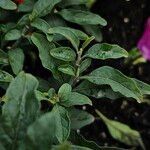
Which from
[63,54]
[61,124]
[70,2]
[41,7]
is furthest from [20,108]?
[70,2]

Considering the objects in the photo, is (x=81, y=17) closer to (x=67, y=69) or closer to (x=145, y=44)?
(x=67, y=69)

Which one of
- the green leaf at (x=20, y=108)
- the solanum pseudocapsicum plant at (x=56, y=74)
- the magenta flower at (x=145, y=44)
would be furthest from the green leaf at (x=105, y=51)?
the magenta flower at (x=145, y=44)

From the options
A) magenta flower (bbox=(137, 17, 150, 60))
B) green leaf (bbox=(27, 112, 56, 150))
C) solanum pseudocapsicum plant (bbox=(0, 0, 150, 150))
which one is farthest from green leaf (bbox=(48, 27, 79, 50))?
magenta flower (bbox=(137, 17, 150, 60))

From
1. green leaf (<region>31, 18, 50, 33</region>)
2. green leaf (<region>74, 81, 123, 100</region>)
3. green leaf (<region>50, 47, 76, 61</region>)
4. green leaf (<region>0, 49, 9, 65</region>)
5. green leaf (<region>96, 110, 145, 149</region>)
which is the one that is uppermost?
green leaf (<region>31, 18, 50, 33</region>)

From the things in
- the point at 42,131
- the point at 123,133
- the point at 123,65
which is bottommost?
the point at 123,133

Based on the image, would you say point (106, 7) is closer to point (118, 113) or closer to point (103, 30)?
point (103, 30)

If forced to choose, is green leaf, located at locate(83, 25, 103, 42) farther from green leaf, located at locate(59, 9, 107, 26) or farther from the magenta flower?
the magenta flower

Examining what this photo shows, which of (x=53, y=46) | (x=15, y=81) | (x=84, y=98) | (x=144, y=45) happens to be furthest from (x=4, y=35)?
(x=144, y=45)

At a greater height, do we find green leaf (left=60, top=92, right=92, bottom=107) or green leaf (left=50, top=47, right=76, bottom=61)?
green leaf (left=50, top=47, right=76, bottom=61)
